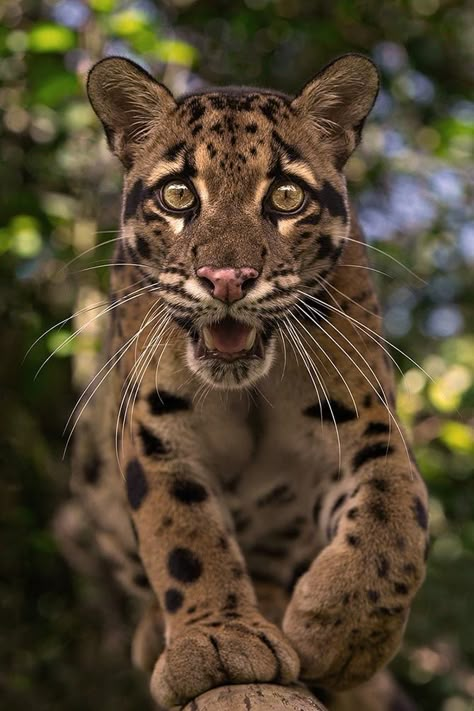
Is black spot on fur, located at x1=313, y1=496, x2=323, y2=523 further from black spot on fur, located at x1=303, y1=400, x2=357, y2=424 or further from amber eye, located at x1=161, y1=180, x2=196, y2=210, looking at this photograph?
amber eye, located at x1=161, y1=180, x2=196, y2=210

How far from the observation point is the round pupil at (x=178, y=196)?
15.4 ft

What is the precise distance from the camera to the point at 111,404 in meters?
6.32

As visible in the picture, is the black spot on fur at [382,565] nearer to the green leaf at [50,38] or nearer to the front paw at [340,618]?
the front paw at [340,618]

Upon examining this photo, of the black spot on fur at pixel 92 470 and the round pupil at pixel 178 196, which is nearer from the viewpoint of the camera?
the round pupil at pixel 178 196

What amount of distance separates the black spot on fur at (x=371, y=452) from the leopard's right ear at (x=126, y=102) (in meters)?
1.76

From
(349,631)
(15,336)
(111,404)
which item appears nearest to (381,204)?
(15,336)

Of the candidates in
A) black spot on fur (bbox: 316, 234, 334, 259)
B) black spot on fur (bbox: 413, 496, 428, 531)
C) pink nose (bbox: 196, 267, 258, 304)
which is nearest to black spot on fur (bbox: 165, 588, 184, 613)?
black spot on fur (bbox: 413, 496, 428, 531)

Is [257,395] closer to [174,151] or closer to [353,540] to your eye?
[353,540]

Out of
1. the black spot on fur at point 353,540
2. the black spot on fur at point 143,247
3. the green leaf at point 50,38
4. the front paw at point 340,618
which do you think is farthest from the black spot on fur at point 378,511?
the green leaf at point 50,38

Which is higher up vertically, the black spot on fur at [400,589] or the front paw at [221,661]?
the black spot on fur at [400,589]

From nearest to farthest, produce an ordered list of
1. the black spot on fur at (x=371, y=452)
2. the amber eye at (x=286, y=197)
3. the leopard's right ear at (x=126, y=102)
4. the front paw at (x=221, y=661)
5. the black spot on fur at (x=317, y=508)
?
the front paw at (x=221, y=661) < the amber eye at (x=286, y=197) < the black spot on fur at (x=371, y=452) < the leopard's right ear at (x=126, y=102) < the black spot on fur at (x=317, y=508)

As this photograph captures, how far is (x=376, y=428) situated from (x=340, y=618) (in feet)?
3.04

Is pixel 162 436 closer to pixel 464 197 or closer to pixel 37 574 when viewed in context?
pixel 37 574

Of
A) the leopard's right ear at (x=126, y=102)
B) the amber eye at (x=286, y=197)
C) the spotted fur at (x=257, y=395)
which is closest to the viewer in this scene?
the spotted fur at (x=257, y=395)
